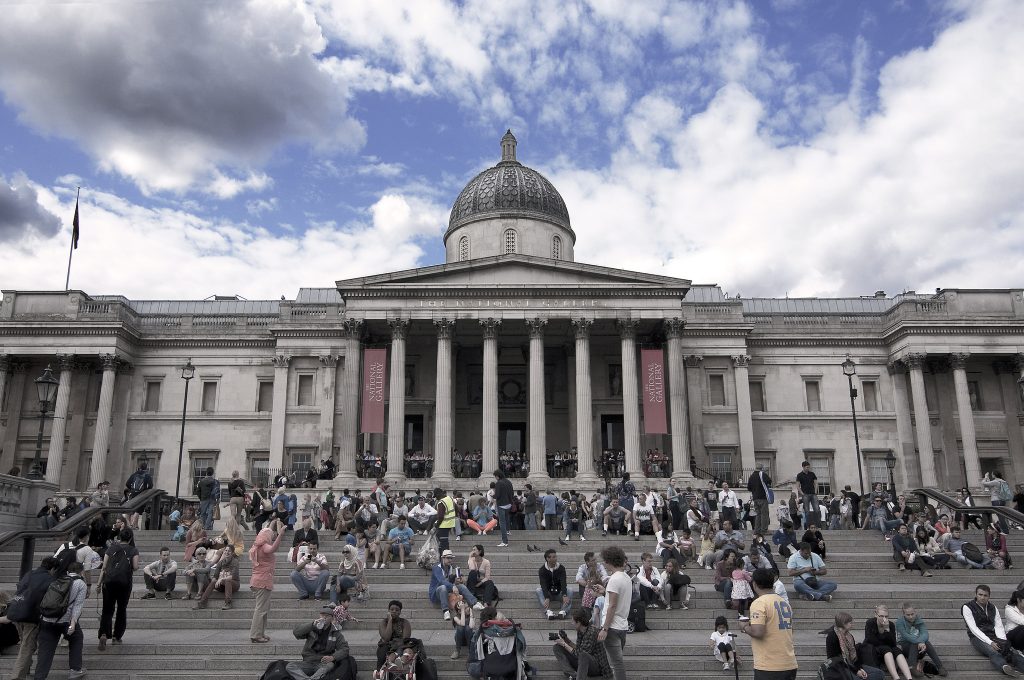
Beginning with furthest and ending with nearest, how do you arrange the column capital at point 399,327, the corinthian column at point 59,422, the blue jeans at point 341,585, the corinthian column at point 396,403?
1. the corinthian column at point 59,422
2. the column capital at point 399,327
3. the corinthian column at point 396,403
4. the blue jeans at point 341,585

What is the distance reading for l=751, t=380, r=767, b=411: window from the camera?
137 feet

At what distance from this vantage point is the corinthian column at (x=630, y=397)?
34375mm

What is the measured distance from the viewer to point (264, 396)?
137 feet

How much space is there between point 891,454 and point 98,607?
Result: 35758mm

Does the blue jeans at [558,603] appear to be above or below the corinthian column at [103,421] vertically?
below

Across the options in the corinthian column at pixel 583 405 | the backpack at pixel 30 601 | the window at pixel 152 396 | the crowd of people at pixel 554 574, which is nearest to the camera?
the backpack at pixel 30 601

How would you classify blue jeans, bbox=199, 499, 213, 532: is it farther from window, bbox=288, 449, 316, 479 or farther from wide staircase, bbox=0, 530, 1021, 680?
window, bbox=288, 449, 316, 479

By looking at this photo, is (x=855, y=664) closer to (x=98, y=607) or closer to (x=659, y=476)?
(x=98, y=607)

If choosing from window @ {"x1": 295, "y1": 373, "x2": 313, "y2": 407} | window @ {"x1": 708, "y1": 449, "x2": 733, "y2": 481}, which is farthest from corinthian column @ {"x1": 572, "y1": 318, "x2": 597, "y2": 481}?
window @ {"x1": 295, "y1": 373, "x2": 313, "y2": 407}

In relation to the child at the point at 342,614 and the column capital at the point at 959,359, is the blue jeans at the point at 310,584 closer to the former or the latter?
the child at the point at 342,614

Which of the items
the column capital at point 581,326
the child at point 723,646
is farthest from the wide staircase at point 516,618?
the column capital at point 581,326

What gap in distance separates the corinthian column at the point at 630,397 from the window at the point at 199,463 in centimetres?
2064

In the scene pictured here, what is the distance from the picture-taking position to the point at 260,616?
13.4 metres

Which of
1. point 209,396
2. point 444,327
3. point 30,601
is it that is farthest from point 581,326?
point 30,601
